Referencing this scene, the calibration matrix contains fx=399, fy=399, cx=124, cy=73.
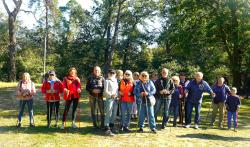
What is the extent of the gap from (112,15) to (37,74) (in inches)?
453

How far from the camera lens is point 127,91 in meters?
11.8

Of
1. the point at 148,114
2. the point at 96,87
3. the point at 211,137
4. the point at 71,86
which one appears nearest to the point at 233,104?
the point at 211,137

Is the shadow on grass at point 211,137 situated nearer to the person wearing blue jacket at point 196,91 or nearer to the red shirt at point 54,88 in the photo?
the person wearing blue jacket at point 196,91

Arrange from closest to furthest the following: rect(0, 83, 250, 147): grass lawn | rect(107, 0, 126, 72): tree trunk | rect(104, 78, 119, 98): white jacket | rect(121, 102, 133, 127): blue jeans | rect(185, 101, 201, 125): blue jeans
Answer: rect(0, 83, 250, 147): grass lawn < rect(104, 78, 119, 98): white jacket < rect(121, 102, 133, 127): blue jeans < rect(185, 101, 201, 125): blue jeans < rect(107, 0, 126, 72): tree trunk

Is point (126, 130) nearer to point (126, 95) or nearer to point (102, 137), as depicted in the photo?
point (126, 95)

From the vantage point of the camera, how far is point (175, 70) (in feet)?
93.9

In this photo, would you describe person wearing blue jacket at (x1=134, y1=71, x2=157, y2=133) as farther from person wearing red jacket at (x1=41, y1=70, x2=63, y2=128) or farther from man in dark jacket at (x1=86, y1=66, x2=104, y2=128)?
person wearing red jacket at (x1=41, y1=70, x2=63, y2=128)

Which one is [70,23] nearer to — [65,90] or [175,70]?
[175,70]

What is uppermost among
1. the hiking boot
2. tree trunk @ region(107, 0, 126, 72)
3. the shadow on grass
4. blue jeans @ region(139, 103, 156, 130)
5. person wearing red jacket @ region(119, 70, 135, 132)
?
tree trunk @ region(107, 0, 126, 72)

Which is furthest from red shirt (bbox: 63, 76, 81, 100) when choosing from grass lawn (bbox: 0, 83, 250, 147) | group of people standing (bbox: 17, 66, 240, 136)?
grass lawn (bbox: 0, 83, 250, 147)

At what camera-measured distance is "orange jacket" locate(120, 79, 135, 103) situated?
1174cm

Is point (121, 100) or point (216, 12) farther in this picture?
point (216, 12)

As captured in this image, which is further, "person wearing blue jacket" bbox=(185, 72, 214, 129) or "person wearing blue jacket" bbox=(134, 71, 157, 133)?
"person wearing blue jacket" bbox=(185, 72, 214, 129)

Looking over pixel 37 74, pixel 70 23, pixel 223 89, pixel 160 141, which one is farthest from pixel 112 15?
pixel 160 141
